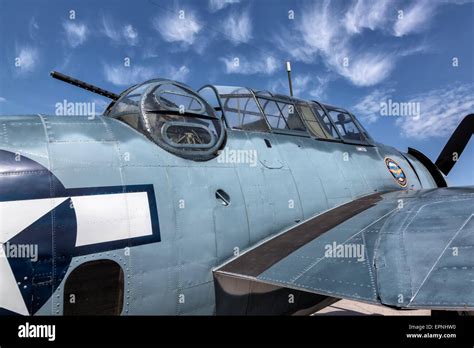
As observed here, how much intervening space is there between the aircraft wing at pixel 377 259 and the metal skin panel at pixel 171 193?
0.29 meters

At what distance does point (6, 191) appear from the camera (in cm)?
280

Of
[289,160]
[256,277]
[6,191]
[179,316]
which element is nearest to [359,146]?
[289,160]

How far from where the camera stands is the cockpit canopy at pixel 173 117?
4.02 metres

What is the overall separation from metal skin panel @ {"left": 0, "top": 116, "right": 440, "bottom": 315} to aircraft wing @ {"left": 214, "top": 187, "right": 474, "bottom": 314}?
0.94 feet

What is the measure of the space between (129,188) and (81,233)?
0.63m

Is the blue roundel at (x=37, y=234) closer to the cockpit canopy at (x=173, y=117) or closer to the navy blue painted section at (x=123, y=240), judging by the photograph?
the navy blue painted section at (x=123, y=240)

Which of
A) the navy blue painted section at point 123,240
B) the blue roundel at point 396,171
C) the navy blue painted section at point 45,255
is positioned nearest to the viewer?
the navy blue painted section at point 45,255

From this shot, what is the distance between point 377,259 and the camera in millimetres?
3447

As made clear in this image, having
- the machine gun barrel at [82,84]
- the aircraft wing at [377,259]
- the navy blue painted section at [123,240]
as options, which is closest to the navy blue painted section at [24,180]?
the navy blue painted section at [123,240]

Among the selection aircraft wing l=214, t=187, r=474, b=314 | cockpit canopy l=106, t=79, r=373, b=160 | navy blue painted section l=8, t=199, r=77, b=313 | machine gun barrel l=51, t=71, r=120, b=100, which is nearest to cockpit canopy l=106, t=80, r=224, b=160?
cockpit canopy l=106, t=79, r=373, b=160

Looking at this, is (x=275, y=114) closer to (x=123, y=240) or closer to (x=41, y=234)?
(x=123, y=240)

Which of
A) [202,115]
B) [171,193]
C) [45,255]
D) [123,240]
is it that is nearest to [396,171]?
[202,115]

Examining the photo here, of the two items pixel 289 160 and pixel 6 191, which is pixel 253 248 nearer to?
pixel 289 160

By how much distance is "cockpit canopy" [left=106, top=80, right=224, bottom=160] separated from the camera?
13.2 feet
